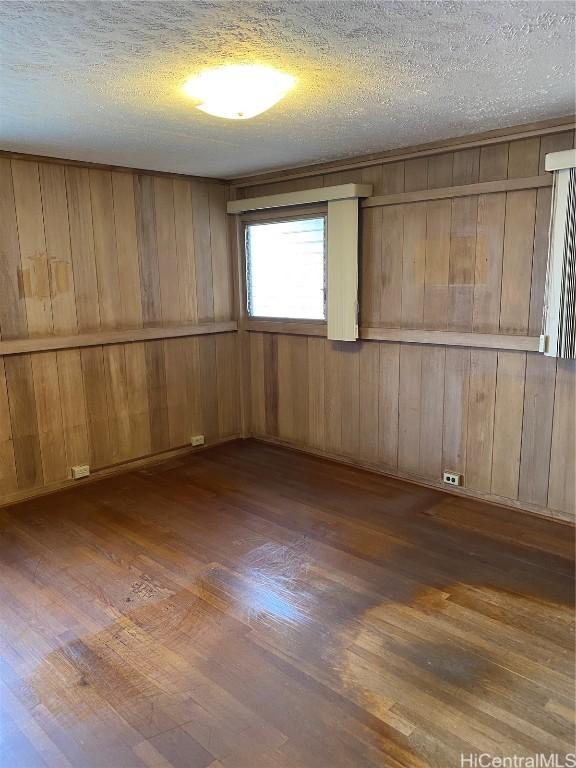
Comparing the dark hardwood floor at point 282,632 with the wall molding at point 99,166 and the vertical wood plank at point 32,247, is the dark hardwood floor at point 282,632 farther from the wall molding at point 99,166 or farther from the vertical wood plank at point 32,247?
the wall molding at point 99,166

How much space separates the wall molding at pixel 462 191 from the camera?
3.17 meters

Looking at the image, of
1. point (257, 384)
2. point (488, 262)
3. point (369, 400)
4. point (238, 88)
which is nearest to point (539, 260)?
point (488, 262)

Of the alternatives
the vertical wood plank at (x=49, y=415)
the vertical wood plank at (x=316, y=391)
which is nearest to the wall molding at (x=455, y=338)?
the vertical wood plank at (x=316, y=391)

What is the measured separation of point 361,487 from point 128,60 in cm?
295

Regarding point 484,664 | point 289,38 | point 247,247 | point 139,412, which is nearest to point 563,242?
point 289,38

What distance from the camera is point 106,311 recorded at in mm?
4188

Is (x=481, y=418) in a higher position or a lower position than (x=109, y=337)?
lower

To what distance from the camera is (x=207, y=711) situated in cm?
196

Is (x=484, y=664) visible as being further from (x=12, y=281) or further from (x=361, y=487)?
(x=12, y=281)

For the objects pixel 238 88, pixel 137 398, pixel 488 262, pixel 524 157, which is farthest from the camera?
pixel 137 398

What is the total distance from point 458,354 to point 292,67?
215 centimetres

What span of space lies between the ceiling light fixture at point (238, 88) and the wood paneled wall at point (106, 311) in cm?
181

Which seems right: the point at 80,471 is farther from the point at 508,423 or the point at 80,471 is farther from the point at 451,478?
the point at 508,423

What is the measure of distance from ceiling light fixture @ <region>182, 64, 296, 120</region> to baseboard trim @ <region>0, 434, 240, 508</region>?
9.24 ft
